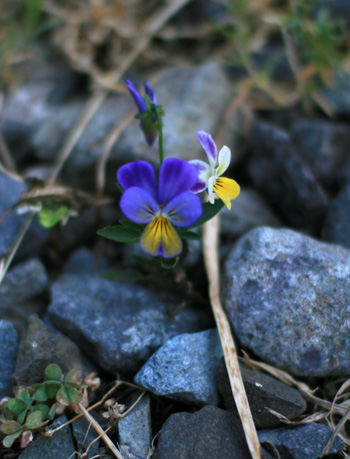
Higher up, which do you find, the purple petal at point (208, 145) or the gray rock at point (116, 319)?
the purple petal at point (208, 145)

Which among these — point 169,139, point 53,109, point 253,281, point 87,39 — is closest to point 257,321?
point 253,281

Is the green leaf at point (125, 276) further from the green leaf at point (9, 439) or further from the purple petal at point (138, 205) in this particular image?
the green leaf at point (9, 439)

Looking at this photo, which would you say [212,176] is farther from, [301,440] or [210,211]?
[301,440]

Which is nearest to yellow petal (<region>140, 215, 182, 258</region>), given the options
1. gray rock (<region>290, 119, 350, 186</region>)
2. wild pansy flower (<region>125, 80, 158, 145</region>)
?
wild pansy flower (<region>125, 80, 158, 145</region>)

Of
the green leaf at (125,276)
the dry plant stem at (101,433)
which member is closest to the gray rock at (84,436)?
the dry plant stem at (101,433)

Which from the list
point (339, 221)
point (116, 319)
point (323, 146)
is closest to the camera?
point (116, 319)

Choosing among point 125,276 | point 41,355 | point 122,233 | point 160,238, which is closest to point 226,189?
point 160,238
